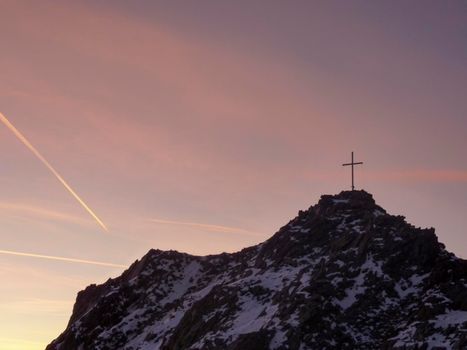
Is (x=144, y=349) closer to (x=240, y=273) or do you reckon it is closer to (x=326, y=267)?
(x=240, y=273)

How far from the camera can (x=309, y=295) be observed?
60.7 m

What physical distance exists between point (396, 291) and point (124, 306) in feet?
129

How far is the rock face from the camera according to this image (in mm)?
55125

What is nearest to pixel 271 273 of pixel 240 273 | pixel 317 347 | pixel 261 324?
pixel 240 273

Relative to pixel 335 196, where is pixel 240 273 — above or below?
below

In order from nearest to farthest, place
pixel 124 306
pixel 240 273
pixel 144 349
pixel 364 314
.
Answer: pixel 364 314 < pixel 144 349 < pixel 240 273 < pixel 124 306

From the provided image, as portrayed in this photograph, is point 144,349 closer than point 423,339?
No

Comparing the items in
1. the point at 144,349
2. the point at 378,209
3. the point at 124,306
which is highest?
the point at 378,209

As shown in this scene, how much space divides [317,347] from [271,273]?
18.6 metres

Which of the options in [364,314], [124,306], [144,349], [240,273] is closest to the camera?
[364,314]

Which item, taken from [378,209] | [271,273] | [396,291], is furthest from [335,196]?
[396,291]

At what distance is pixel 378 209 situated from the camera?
78875mm

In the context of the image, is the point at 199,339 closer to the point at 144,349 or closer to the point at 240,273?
the point at 144,349

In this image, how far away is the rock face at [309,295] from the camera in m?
55.1
